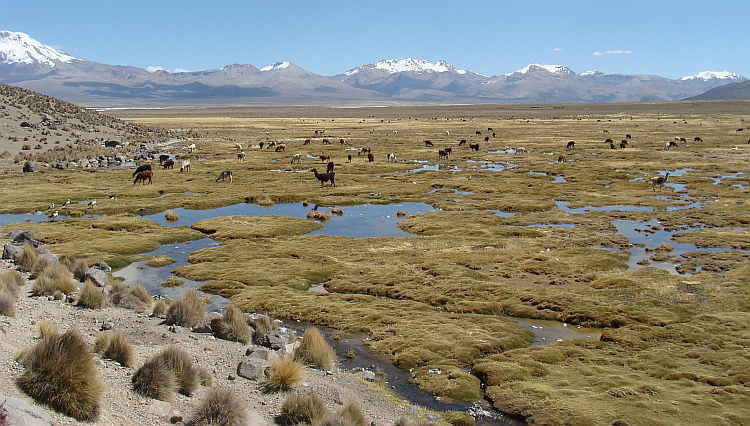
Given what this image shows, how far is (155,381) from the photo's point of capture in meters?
8.69

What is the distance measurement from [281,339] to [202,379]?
9.52ft

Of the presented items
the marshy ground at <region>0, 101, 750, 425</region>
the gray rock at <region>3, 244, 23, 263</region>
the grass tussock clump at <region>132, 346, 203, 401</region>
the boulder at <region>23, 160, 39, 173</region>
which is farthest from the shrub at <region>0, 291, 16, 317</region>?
the boulder at <region>23, 160, 39, 173</region>

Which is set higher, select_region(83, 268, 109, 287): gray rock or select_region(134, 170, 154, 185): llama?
select_region(134, 170, 154, 185): llama

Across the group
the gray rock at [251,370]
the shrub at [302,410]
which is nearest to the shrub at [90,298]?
the gray rock at [251,370]

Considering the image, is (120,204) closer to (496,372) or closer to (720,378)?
(496,372)

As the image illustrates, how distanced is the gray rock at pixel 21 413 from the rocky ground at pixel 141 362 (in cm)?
21

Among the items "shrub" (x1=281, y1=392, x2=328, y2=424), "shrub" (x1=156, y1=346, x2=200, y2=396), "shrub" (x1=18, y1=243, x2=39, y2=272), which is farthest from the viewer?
"shrub" (x1=18, y1=243, x2=39, y2=272)

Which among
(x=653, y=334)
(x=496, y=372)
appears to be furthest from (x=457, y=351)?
(x=653, y=334)

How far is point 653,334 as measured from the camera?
44.3 ft

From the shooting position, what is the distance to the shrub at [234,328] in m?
12.4

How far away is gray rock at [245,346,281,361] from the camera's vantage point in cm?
1123

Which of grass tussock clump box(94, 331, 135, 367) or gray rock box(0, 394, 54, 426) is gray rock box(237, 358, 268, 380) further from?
gray rock box(0, 394, 54, 426)

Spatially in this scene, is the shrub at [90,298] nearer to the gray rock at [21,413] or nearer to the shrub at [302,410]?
the gray rock at [21,413]

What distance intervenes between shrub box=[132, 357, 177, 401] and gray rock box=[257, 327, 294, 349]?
345cm
